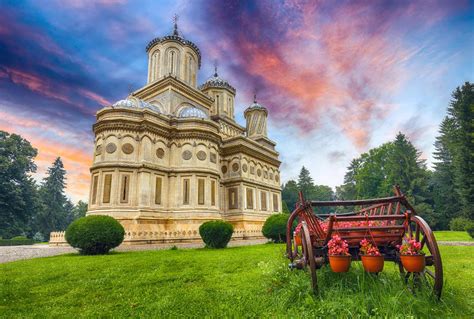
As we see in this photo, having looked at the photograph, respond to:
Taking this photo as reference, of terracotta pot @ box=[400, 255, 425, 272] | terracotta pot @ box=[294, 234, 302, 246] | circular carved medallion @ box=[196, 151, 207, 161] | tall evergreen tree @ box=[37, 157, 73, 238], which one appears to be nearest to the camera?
terracotta pot @ box=[400, 255, 425, 272]

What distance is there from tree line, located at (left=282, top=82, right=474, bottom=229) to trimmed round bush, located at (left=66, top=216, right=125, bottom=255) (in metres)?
16.5

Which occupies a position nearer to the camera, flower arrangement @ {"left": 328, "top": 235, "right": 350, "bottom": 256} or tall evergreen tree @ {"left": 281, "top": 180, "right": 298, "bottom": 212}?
flower arrangement @ {"left": 328, "top": 235, "right": 350, "bottom": 256}

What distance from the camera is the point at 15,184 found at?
32656 mm

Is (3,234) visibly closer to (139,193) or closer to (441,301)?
(139,193)

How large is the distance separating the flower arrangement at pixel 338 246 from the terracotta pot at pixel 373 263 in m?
0.25

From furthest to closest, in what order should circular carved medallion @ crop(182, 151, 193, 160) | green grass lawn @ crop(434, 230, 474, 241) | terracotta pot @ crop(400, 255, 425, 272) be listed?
circular carved medallion @ crop(182, 151, 193, 160) < green grass lawn @ crop(434, 230, 474, 241) < terracotta pot @ crop(400, 255, 425, 272)

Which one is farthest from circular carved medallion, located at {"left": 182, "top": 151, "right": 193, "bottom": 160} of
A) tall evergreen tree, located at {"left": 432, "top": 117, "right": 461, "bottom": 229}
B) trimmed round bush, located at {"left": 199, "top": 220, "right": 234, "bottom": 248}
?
tall evergreen tree, located at {"left": 432, "top": 117, "right": 461, "bottom": 229}

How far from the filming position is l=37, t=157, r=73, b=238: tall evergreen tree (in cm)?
4756

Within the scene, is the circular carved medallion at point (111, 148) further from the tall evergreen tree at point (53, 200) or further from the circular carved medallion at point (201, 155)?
the tall evergreen tree at point (53, 200)

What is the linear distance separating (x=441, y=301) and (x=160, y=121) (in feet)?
80.2

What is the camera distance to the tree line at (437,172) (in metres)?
22.1

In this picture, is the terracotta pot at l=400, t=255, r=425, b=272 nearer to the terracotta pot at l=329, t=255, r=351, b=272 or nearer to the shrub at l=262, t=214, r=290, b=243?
the terracotta pot at l=329, t=255, r=351, b=272

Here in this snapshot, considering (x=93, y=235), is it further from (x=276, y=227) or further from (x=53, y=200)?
(x=53, y=200)

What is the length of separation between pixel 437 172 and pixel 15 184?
60.8 metres
